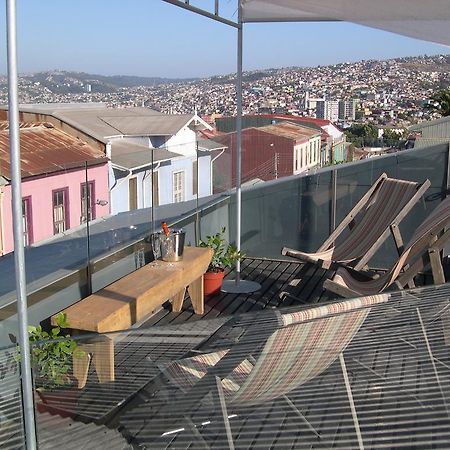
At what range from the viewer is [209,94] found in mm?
7695

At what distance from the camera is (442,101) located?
1011 inches

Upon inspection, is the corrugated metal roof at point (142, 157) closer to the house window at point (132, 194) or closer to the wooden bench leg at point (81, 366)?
the house window at point (132, 194)

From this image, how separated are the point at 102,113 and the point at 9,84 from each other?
9.73m

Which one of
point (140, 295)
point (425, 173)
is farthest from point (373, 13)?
point (140, 295)

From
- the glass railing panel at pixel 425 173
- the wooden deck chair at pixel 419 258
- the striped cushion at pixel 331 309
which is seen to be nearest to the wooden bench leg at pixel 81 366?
the striped cushion at pixel 331 309

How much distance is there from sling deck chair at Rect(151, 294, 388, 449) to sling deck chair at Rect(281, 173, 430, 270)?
303 centimetres

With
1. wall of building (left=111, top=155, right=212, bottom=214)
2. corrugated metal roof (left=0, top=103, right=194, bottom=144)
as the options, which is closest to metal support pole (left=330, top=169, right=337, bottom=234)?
wall of building (left=111, top=155, right=212, bottom=214)

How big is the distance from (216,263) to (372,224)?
4.48ft

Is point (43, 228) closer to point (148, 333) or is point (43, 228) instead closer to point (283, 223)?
point (148, 333)

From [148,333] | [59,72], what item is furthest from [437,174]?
[148,333]

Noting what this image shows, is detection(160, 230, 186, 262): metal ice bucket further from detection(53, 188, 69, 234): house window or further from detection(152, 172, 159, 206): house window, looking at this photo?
detection(53, 188, 69, 234): house window

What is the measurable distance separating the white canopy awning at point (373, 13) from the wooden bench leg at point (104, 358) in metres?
3.08

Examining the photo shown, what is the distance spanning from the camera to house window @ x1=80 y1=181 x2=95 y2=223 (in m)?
3.85

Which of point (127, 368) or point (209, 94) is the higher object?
point (209, 94)
